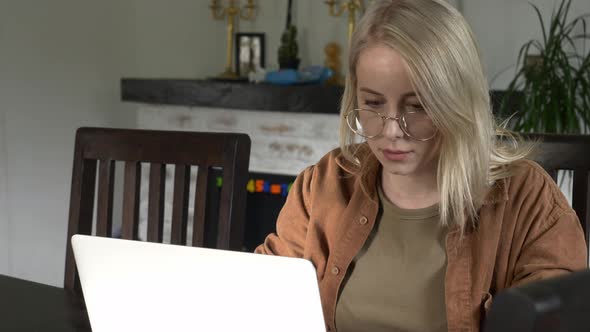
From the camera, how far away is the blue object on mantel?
10.6 feet

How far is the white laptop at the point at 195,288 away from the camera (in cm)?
75

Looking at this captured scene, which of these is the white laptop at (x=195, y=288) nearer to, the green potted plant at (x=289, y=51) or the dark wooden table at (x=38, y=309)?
the dark wooden table at (x=38, y=309)

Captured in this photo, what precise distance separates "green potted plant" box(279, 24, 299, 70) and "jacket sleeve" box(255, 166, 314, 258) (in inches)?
86.5

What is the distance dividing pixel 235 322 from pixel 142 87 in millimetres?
2780

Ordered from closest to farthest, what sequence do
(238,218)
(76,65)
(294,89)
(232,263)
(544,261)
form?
(232,263), (544,261), (238,218), (294,89), (76,65)

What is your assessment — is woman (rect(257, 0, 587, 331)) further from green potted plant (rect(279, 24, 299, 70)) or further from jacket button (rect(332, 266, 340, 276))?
green potted plant (rect(279, 24, 299, 70))

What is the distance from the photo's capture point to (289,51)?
11.3ft

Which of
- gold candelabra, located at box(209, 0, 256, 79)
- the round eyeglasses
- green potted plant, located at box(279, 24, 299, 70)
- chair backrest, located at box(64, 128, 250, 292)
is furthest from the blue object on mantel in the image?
the round eyeglasses

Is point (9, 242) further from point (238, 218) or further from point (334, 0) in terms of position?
point (238, 218)

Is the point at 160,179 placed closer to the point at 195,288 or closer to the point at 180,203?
the point at 180,203

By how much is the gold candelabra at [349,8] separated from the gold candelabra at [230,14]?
0.46 m

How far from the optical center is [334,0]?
350 cm

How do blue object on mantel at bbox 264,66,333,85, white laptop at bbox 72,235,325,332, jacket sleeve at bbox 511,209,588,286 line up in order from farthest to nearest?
blue object on mantel at bbox 264,66,333,85 → jacket sleeve at bbox 511,209,588,286 → white laptop at bbox 72,235,325,332

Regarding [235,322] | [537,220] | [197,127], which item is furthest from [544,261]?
[197,127]
